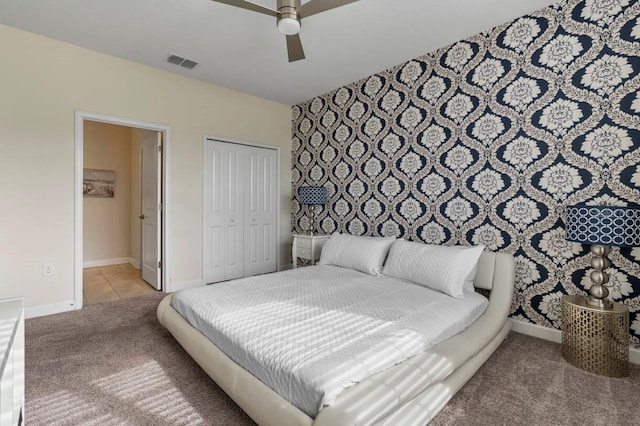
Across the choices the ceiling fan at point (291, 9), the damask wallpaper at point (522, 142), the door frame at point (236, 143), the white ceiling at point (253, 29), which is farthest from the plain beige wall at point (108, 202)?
the ceiling fan at point (291, 9)

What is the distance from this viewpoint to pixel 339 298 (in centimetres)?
229

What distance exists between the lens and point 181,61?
3461 millimetres

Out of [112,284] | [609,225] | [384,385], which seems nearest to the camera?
[384,385]

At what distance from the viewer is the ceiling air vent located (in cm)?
337

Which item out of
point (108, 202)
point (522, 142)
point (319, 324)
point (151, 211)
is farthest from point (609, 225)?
point (108, 202)

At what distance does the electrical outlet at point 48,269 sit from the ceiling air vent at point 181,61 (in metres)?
2.45

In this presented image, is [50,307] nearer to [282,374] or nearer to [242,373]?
[242,373]

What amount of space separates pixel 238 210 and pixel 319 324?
304cm

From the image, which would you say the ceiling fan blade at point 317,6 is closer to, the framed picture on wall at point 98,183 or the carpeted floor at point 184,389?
the carpeted floor at point 184,389

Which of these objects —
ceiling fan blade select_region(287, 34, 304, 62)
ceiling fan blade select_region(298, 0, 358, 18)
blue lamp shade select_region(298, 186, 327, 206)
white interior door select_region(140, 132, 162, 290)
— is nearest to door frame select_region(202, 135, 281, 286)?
white interior door select_region(140, 132, 162, 290)

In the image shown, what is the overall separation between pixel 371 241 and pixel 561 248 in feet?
5.24

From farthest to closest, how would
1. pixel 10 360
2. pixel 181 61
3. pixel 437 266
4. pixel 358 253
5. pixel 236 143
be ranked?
1. pixel 236 143
2. pixel 181 61
3. pixel 358 253
4. pixel 437 266
5. pixel 10 360

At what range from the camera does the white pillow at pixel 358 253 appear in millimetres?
3113

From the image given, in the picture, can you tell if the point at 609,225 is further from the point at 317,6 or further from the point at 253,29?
the point at 253,29
